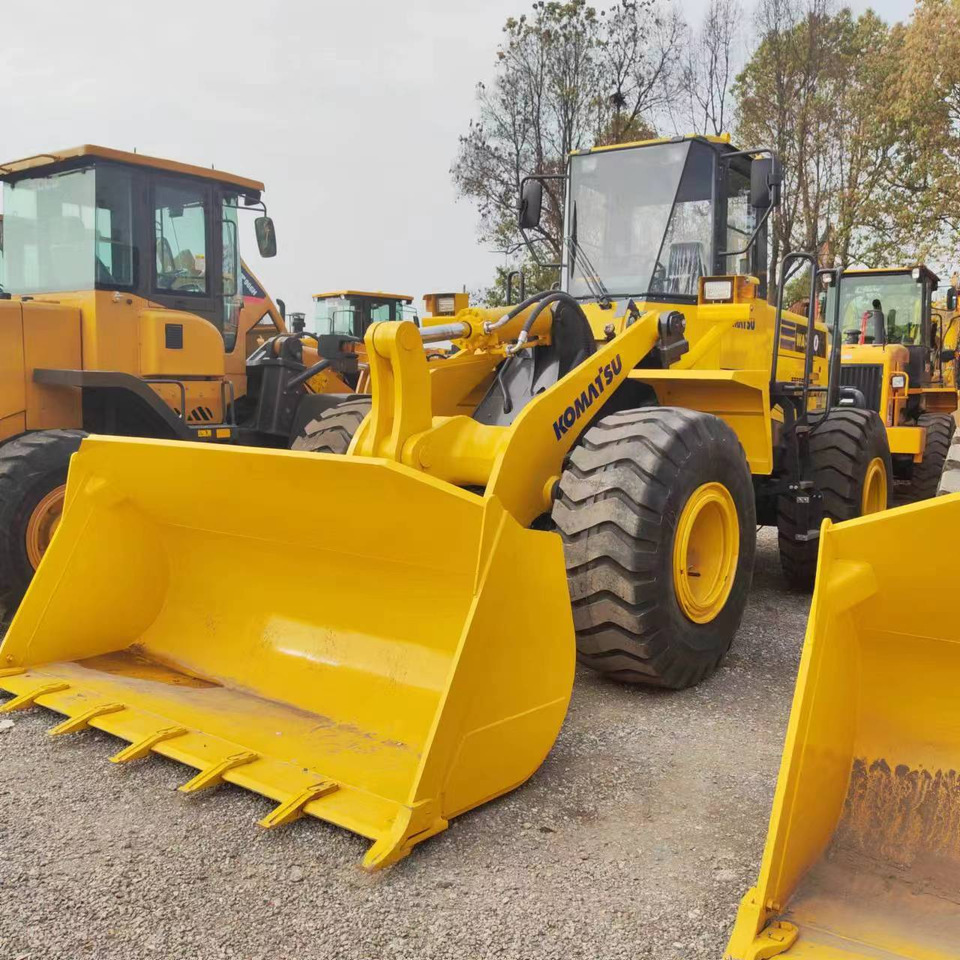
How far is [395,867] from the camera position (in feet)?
8.68

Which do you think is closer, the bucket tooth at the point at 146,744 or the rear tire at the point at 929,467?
the bucket tooth at the point at 146,744

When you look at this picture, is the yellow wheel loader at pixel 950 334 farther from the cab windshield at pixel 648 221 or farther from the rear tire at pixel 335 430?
the rear tire at pixel 335 430

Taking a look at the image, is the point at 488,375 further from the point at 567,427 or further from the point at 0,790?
the point at 0,790

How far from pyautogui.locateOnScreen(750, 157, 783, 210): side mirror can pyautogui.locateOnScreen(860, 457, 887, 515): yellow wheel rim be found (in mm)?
2208

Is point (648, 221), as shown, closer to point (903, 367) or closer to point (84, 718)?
point (84, 718)

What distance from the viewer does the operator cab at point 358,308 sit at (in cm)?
1705

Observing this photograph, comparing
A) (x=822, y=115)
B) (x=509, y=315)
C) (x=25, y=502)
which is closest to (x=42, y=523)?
(x=25, y=502)

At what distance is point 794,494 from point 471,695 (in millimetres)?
3725

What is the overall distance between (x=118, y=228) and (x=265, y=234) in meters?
1.24

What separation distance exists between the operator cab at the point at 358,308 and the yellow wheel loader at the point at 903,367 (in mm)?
8054

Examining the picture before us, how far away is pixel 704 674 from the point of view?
4215mm

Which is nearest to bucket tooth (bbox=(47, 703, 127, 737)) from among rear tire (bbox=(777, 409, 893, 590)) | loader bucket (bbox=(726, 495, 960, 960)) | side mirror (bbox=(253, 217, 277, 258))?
loader bucket (bbox=(726, 495, 960, 960))

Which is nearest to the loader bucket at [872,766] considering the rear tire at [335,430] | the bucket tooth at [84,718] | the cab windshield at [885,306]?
the bucket tooth at [84,718]

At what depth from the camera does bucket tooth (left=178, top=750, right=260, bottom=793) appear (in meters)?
2.89
